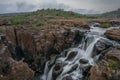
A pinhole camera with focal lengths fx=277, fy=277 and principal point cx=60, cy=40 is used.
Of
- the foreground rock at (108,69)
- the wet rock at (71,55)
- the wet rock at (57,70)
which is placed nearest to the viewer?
the foreground rock at (108,69)

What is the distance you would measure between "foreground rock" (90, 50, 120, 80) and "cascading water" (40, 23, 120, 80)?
3272 mm

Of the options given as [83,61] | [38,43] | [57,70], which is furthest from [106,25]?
[57,70]

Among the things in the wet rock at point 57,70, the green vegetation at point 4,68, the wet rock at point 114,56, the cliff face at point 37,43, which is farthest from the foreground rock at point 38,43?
the wet rock at point 114,56

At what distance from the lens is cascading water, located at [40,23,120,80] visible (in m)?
30.2

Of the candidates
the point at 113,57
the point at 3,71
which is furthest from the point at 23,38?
the point at 113,57

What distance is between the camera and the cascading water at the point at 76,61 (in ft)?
99.1

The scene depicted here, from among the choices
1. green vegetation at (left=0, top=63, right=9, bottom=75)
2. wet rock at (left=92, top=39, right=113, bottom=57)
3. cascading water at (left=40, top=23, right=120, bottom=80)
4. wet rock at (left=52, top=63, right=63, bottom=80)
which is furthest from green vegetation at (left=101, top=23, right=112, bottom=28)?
green vegetation at (left=0, top=63, right=9, bottom=75)

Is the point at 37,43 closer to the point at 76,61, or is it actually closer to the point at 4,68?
the point at 76,61

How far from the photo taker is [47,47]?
36.7 metres

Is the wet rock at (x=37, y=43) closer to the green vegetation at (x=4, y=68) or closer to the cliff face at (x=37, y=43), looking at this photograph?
the cliff face at (x=37, y=43)

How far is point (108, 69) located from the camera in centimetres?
2578

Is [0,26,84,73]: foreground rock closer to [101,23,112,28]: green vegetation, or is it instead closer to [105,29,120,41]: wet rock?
[105,29,120,41]: wet rock

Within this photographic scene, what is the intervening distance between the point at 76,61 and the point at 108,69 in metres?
7.23

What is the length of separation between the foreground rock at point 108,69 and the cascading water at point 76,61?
10.7ft
